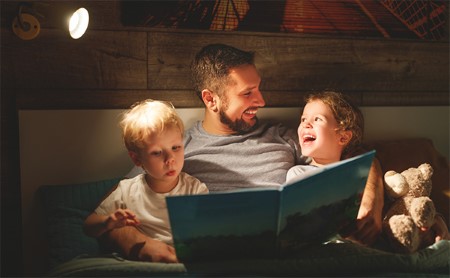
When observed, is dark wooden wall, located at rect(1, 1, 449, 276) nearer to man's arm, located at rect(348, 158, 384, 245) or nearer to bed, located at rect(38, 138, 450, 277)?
bed, located at rect(38, 138, 450, 277)

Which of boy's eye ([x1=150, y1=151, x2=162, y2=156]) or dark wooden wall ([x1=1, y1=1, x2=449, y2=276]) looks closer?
boy's eye ([x1=150, y1=151, x2=162, y2=156])

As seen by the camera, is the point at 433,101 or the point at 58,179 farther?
the point at 433,101

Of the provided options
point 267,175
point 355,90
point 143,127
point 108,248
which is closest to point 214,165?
point 267,175

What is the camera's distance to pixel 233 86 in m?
1.69

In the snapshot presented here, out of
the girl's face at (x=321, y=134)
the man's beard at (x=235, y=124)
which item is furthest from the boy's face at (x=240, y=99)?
the girl's face at (x=321, y=134)

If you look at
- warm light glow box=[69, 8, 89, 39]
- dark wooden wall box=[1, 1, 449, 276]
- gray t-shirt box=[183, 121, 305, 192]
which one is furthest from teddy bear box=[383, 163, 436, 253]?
warm light glow box=[69, 8, 89, 39]

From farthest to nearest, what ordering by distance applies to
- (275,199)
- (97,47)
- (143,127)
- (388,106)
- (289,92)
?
(388,106) → (289,92) → (97,47) → (143,127) → (275,199)

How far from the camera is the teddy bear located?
1.52 meters

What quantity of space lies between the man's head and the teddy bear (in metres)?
0.52

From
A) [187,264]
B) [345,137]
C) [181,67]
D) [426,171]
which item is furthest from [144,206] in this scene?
[426,171]

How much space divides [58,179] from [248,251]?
0.74m

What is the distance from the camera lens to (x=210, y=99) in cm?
173

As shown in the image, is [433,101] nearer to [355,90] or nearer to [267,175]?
[355,90]

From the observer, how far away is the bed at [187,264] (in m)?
1.34
